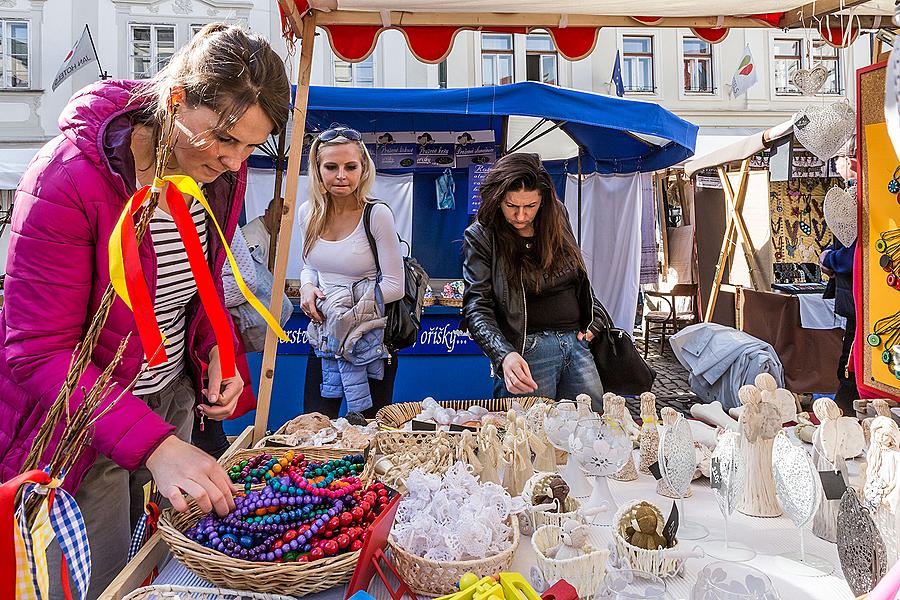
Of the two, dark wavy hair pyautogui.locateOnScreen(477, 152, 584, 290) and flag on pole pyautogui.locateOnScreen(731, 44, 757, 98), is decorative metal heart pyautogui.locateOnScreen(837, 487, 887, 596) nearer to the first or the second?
dark wavy hair pyautogui.locateOnScreen(477, 152, 584, 290)

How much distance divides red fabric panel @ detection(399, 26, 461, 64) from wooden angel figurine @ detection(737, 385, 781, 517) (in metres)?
1.48

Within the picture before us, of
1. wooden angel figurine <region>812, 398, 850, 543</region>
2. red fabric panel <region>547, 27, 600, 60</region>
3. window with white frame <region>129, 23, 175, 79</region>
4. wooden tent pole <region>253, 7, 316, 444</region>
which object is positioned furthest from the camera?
window with white frame <region>129, 23, 175, 79</region>

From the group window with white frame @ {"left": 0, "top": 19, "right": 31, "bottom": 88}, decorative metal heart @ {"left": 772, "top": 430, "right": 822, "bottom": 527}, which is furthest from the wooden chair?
window with white frame @ {"left": 0, "top": 19, "right": 31, "bottom": 88}

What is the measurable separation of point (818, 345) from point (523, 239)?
325 centimetres

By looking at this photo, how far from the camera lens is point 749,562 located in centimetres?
100

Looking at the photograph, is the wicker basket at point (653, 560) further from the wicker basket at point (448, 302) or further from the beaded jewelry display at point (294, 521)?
the wicker basket at point (448, 302)

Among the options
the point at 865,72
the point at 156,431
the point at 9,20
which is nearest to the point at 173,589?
the point at 156,431

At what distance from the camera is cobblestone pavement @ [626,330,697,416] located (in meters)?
4.86

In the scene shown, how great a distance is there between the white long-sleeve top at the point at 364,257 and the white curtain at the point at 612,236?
3.73m

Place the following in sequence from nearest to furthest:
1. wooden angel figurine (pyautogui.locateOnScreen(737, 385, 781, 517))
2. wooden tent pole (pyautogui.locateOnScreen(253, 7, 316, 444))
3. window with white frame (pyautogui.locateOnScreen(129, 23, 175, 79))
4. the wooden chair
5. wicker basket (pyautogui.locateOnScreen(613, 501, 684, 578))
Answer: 1. wicker basket (pyautogui.locateOnScreen(613, 501, 684, 578))
2. wooden angel figurine (pyautogui.locateOnScreen(737, 385, 781, 517))
3. wooden tent pole (pyautogui.locateOnScreen(253, 7, 316, 444))
4. the wooden chair
5. window with white frame (pyautogui.locateOnScreen(129, 23, 175, 79))

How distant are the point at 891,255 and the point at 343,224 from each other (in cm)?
194

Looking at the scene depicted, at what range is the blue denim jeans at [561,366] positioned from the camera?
222cm

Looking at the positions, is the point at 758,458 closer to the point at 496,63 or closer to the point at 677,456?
the point at 677,456

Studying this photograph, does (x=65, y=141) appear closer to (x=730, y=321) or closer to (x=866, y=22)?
(x=866, y=22)
